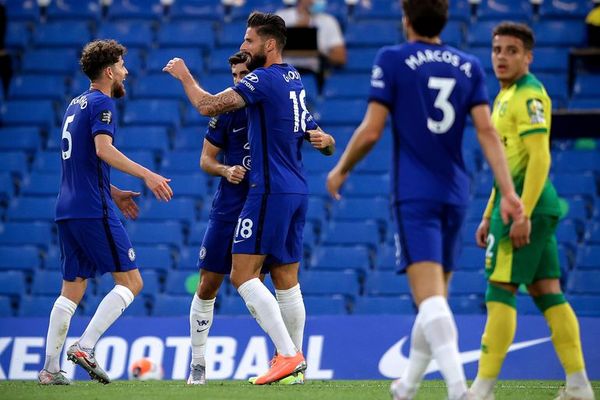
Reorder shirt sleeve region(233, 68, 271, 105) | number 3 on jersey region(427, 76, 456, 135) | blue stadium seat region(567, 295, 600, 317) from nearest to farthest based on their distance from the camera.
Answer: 1. number 3 on jersey region(427, 76, 456, 135)
2. shirt sleeve region(233, 68, 271, 105)
3. blue stadium seat region(567, 295, 600, 317)

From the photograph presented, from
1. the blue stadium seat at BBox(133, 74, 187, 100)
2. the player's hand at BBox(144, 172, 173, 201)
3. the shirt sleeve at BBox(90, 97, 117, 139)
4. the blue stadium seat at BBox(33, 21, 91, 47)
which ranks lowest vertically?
the player's hand at BBox(144, 172, 173, 201)

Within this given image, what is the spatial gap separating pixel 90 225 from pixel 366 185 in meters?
5.78

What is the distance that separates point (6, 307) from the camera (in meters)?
11.8

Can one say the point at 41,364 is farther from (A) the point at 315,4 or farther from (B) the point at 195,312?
(A) the point at 315,4

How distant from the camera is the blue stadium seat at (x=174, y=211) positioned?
12.9m

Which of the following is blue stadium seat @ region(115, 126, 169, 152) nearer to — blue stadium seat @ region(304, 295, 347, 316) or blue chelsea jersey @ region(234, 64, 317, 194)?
blue stadium seat @ region(304, 295, 347, 316)

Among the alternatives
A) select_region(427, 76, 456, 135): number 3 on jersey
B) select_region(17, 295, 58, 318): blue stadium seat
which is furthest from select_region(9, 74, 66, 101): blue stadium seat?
select_region(427, 76, 456, 135): number 3 on jersey

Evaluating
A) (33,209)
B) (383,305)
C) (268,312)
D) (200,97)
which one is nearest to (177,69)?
(200,97)

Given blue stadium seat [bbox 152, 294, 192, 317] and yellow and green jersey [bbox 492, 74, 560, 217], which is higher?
yellow and green jersey [bbox 492, 74, 560, 217]

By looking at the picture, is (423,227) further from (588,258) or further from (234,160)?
(588,258)

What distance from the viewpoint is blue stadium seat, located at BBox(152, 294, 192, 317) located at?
11.3 meters

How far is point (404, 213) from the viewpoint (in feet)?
18.4

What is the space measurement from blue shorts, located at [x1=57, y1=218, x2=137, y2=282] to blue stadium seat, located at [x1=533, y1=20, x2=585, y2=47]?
814 centimetres

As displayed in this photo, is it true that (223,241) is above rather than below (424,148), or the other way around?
below
